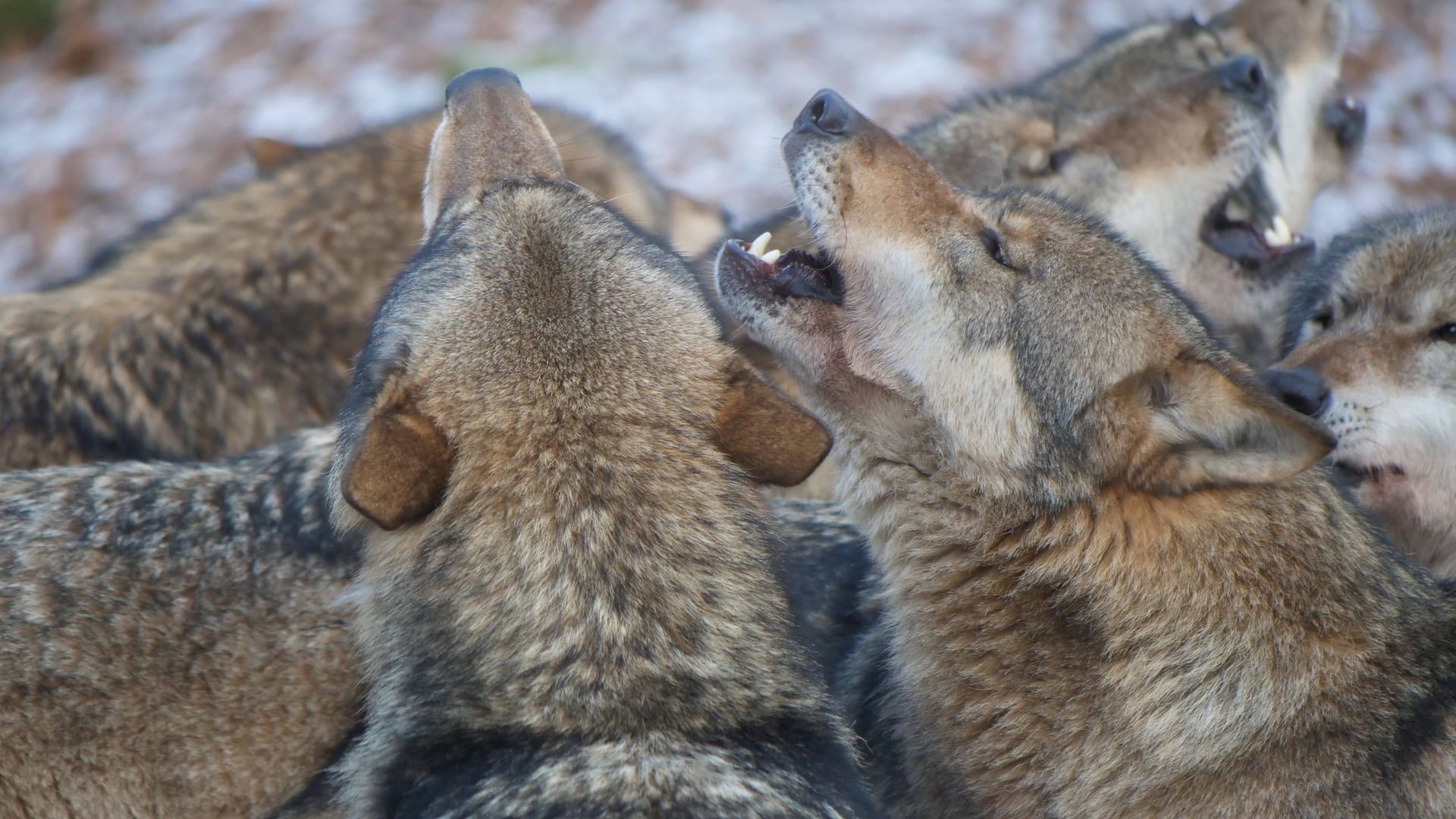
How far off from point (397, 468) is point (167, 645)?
1165 millimetres

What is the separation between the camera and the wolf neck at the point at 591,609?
2.96 meters

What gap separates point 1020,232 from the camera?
3.64 meters

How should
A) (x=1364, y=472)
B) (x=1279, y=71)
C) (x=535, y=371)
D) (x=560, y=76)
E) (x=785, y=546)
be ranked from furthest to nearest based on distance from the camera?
1. (x=560, y=76)
2. (x=1279, y=71)
3. (x=1364, y=472)
4. (x=785, y=546)
5. (x=535, y=371)

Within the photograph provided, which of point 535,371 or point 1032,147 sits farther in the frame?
point 1032,147

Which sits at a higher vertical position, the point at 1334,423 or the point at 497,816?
the point at 497,816

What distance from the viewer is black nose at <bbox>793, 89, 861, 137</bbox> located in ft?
12.5

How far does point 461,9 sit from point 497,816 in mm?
8754

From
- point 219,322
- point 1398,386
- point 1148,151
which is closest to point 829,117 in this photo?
point 1398,386

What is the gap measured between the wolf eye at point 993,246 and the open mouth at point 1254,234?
2.29 meters

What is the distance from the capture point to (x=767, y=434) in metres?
3.32

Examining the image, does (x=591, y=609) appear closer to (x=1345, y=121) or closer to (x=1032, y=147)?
(x=1032, y=147)

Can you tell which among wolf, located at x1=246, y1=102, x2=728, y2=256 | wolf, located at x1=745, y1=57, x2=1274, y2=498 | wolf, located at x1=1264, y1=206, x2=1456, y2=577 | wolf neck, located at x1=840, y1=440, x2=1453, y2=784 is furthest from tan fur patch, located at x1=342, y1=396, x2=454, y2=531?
wolf, located at x1=246, y1=102, x2=728, y2=256

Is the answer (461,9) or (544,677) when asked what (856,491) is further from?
(461,9)

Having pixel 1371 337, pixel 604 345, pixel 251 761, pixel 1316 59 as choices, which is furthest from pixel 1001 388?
pixel 1316 59
